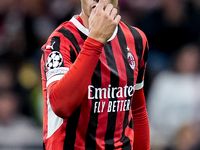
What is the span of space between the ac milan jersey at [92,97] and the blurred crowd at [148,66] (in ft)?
7.95

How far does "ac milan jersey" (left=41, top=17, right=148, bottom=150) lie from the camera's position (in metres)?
2.02

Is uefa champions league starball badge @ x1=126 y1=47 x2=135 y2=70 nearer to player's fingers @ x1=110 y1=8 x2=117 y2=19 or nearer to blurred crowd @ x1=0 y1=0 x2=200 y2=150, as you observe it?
player's fingers @ x1=110 y1=8 x2=117 y2=19

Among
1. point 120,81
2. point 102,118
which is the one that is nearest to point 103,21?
point 120,81

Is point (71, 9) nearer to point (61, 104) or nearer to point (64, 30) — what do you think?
point (64, 30)

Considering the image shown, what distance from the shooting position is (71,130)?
81.4 inches

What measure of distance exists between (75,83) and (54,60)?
9.8 inches

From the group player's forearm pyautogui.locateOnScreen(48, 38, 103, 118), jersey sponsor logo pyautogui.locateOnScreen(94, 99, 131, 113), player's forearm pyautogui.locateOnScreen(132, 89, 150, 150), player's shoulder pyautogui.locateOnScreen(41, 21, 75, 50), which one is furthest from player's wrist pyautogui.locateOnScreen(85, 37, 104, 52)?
player's forearm pyautogui.locateOnScreen(132, 89, 150, 150)

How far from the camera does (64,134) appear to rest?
2.08m

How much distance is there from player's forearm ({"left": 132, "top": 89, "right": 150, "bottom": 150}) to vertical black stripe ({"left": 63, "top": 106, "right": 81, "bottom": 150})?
62 centimetres

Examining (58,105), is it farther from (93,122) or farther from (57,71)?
(93,122)

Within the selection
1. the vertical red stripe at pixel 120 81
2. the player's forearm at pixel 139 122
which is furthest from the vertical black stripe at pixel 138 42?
the player's forearm at pixel 139 122

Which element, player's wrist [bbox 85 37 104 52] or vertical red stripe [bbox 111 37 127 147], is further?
vertical red stripe [bbox 111 37 127 147]

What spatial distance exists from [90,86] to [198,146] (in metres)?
2.75

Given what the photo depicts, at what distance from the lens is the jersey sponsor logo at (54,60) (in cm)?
195
